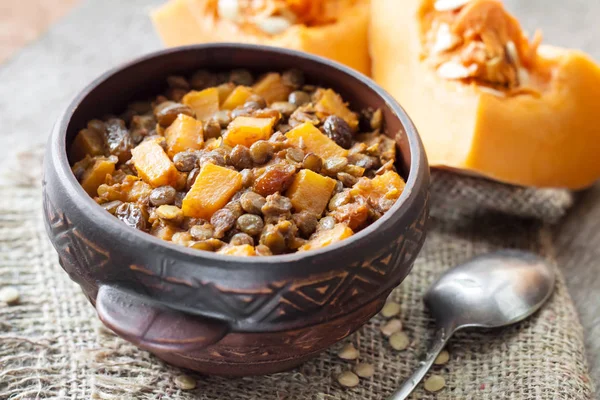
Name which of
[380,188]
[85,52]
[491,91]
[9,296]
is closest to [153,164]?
[380,188]

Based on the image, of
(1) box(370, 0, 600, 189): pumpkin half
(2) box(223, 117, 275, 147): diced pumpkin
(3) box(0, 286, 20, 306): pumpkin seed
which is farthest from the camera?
(1) box(370, 0, 600, 189): pumpkin half

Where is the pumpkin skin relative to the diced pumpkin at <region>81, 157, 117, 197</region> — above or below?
below

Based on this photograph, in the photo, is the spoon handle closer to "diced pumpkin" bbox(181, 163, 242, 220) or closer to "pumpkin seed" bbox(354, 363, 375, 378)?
"pumpkin seed" bbox(354, 363, 375, 378)

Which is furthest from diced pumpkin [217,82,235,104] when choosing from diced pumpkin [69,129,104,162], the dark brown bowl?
the dark brown bowl

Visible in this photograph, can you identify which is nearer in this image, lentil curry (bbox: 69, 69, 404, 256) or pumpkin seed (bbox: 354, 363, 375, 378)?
lentil curry (bbox: 69, 69, 404, 256)

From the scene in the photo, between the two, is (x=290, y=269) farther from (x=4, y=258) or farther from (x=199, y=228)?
(x=4, y=258)

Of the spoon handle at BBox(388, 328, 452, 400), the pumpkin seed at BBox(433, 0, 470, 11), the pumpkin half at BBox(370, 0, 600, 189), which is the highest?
the pumpkin seed at BBox(433, 0, 470, 11)
